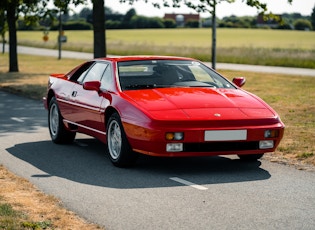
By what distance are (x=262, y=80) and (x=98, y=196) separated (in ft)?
65.6

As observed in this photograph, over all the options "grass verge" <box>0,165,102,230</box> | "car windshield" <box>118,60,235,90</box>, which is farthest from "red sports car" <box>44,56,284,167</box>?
"grass verge" <box>0,165,102,230</box>

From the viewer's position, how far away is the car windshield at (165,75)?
962 cm

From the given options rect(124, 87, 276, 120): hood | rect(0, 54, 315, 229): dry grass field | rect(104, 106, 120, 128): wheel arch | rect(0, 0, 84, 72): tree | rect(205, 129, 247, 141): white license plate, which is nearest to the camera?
rect(0, 54, 315, 229): dry grass field

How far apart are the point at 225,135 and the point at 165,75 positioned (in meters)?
1.62

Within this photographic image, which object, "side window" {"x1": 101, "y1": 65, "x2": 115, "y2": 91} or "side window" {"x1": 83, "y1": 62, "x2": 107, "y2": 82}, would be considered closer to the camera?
"side window" {"x1": 101, "y1": 65, "x2": 115, "y2": 91}

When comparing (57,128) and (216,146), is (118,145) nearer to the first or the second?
(216,146)

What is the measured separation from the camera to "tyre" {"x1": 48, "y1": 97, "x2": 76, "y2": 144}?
439 inches

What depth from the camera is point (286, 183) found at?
8141 mm

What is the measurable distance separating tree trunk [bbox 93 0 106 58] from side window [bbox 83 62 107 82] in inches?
534

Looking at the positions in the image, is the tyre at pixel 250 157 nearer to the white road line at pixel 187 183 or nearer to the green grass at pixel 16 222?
the white road line at pixel 187 183

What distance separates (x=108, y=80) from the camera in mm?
9789

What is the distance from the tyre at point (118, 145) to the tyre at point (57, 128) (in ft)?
6.47

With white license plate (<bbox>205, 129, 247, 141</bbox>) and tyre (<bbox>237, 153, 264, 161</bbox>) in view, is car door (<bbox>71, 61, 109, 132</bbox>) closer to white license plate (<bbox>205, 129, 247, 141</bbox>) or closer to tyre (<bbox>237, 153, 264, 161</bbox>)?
white license plate (<bbox>205, 129, 247, 141</bbox>)

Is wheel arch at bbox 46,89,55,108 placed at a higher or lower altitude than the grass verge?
higher
